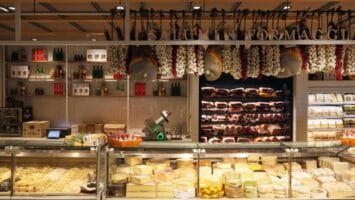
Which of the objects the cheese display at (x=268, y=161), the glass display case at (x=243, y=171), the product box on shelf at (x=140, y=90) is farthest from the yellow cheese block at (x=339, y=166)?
the product box on shelf at (x=140, y=90)

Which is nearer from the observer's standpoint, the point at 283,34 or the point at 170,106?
the point at 283,34

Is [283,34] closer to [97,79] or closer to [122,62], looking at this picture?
[122,62]

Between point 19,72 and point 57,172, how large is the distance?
5.25 m

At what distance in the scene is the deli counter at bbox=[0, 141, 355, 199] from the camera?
12.7 feet

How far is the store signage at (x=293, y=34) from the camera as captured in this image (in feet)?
13.0

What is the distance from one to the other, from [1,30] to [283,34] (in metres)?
6.02

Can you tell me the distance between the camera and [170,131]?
8.66m

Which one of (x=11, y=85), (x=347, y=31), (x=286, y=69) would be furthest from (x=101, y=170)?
(x=11, y=85)

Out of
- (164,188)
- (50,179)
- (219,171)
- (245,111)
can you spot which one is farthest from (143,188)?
(245,111)

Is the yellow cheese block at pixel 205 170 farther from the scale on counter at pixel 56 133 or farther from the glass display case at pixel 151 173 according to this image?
the scale on counter at pixel 56 133

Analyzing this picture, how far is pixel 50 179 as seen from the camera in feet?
13.5

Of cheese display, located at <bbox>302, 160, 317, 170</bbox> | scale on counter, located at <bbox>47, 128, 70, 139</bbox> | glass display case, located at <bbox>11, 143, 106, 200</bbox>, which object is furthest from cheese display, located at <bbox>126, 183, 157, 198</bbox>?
scale on counter, located at <bbox>47, 128, 70, 139</bbox>

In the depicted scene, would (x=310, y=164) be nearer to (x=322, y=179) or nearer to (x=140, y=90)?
(x=322, y=179)

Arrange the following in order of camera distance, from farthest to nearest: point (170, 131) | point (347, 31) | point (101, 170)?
point (170, 131) < point (347, 31) < point (101, 170)
